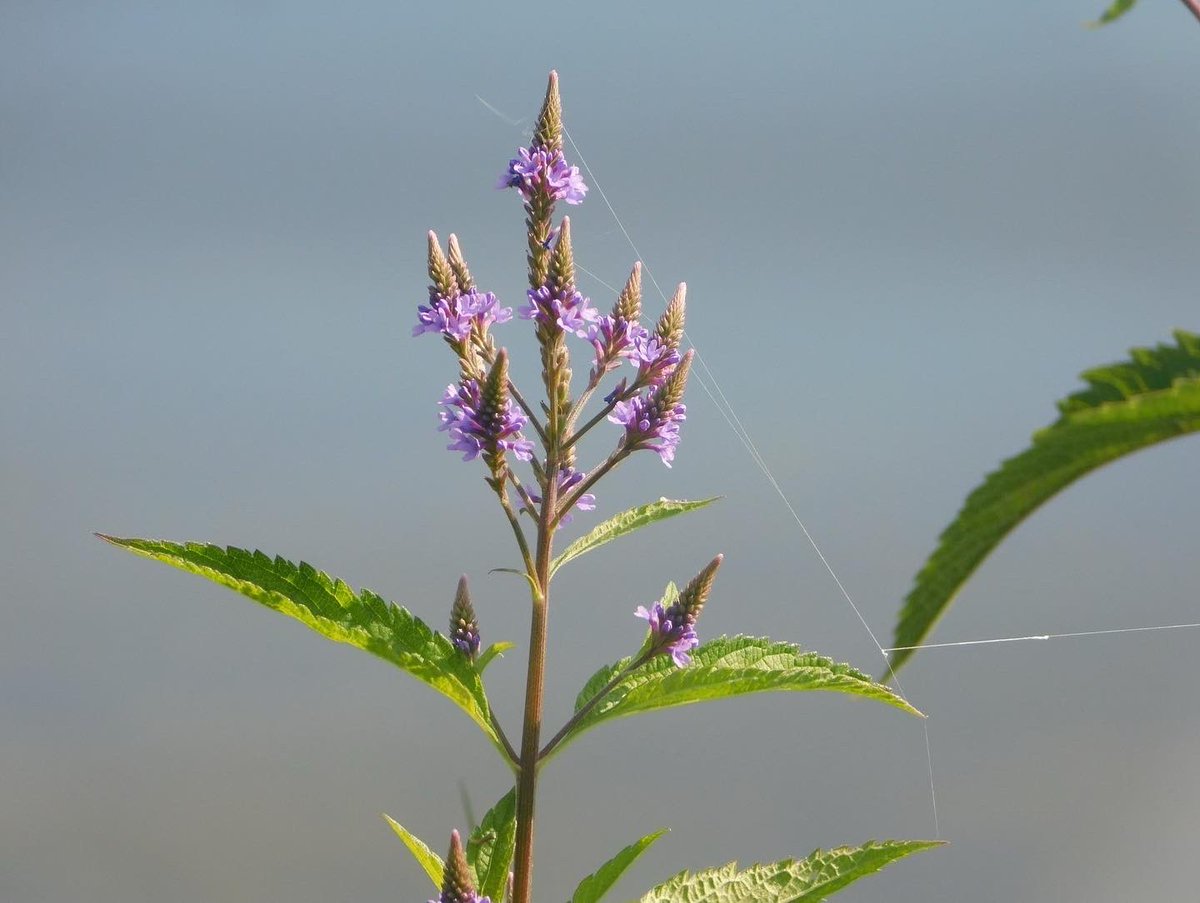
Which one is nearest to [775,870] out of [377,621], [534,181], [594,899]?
[594,899]

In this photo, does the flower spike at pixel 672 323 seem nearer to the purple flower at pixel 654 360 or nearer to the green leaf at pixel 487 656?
the purple flower at pixel 654 360

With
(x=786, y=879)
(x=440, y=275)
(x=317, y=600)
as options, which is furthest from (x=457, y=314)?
(x=786, y=879)

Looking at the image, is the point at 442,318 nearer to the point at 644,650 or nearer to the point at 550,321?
the point at 550,321

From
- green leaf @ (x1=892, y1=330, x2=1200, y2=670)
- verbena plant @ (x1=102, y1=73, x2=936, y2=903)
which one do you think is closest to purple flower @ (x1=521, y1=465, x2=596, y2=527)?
verbena plant @ (x1=102, y1=73, x2=936, y2=903)

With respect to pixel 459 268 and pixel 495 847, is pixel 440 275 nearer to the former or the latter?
pixel 459 268

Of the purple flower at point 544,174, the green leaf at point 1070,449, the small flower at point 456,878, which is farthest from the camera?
the purple flower at point 544,174

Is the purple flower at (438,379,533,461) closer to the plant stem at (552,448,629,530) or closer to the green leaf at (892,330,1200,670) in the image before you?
the plant stem at (552,448,629,530)

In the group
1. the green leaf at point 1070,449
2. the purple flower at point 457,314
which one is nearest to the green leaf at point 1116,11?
the green leaf at point 1070,449
